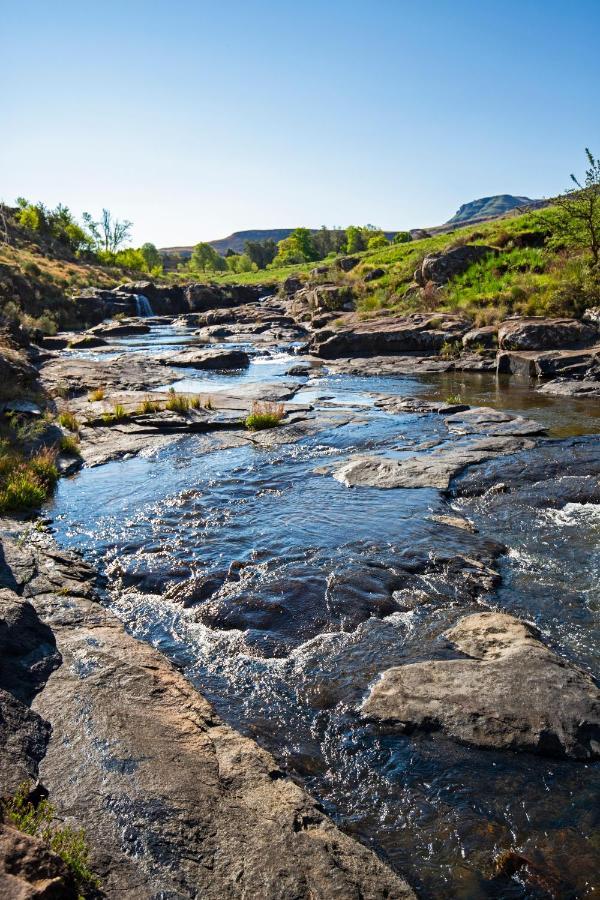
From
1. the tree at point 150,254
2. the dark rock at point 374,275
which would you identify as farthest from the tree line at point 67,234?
the dark rock at point 374,275

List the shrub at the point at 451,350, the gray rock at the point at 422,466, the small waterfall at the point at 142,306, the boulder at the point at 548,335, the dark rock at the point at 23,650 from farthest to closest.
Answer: the small waterfall at the point at 142,306 → the shrub at the point at 451,350 → the boulder at the point at 548,335 → the gray rock at the point at 422,466 → the dark rock at the point at 23,650

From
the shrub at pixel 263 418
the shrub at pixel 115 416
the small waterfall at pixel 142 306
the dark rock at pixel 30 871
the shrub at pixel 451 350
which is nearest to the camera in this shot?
the dark rock at pixel 30 871

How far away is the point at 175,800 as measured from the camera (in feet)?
11.2

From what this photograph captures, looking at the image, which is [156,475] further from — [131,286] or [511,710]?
[131,286]

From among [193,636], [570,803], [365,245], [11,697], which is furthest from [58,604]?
[365,245]

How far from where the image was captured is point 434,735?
449 centimetres

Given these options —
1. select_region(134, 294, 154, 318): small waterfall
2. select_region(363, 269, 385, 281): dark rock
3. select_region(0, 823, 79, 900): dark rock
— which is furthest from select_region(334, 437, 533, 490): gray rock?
select_region(134, 294, 154, 318): small waterfall

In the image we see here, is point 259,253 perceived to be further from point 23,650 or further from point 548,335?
point 23,650

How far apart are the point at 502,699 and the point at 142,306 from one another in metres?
57.1

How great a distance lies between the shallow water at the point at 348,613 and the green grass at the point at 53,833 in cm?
A: 164

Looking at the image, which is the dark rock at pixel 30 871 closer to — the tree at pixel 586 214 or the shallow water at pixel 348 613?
the shallow water at pixel 348 613

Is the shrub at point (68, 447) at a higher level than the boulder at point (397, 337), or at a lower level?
lower

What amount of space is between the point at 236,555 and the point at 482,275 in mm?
26536

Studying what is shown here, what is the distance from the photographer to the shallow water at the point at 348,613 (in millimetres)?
3760
